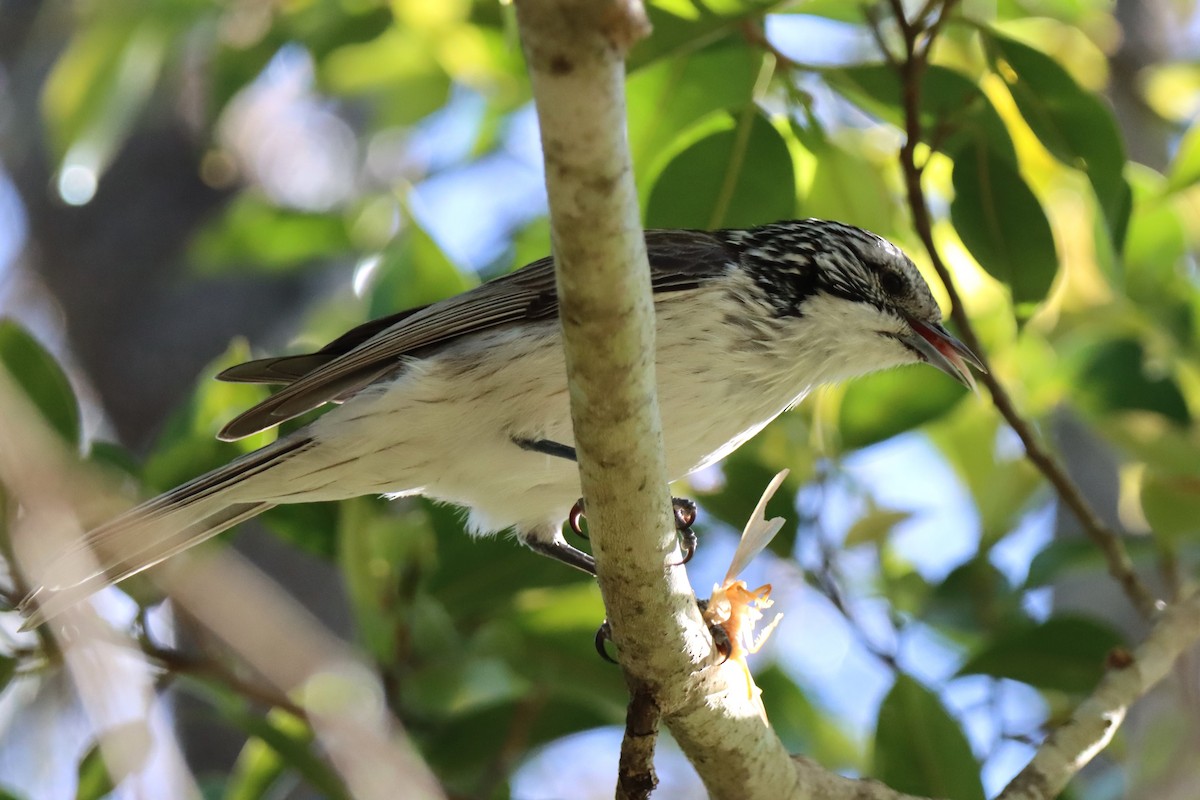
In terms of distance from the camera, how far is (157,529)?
11.2 feet

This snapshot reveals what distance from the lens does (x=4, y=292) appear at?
28.8 ft

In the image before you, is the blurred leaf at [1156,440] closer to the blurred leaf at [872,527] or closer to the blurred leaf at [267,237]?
the blurred leaf at [872,527]

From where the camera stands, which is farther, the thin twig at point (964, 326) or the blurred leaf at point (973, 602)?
the blurred leaf at point (973, 602)

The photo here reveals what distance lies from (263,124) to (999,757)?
682 cm

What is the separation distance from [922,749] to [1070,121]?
1.78 m

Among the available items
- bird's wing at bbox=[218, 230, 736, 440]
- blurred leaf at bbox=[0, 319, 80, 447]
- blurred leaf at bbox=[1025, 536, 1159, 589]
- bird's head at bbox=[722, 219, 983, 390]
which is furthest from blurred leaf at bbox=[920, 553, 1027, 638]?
blurred leaf at bbox=[0, 319, 80, 447]

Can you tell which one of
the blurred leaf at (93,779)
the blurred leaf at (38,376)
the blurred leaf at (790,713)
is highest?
the blurred leaf at (38,376)

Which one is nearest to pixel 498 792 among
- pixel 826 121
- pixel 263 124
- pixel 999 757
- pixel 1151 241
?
pixel 999 757

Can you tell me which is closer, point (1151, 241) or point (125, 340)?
point (1151, 241)

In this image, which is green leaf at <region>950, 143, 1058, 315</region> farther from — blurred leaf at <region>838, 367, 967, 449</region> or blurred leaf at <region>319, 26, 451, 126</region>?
blurred leaf at <region>319, 26, 451, 126</region>

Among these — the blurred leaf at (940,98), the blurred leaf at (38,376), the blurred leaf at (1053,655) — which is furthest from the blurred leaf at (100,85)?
the blurred leaf at (1053,655)

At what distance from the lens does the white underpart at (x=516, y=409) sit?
11.3ft

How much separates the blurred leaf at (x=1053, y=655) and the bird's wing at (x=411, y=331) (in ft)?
4.79

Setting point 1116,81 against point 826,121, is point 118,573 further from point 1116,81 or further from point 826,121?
point 1116,81
